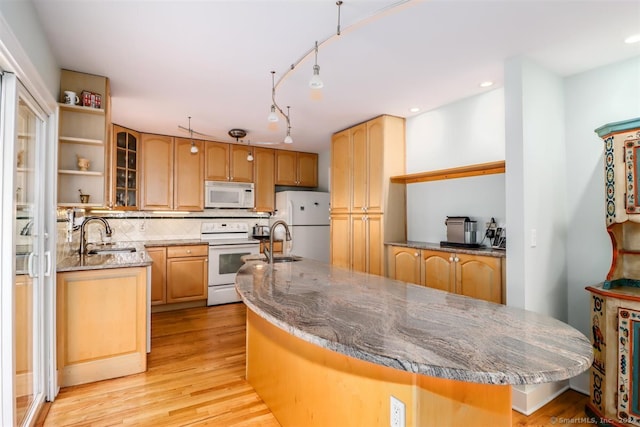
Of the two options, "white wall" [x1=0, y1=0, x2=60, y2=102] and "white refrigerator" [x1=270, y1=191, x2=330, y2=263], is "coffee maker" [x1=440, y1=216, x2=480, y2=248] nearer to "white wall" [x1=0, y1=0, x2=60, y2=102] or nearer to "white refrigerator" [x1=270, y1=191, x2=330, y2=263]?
A: "white refrigerator" [x1=270, y1=191, x2=330, y2=263]

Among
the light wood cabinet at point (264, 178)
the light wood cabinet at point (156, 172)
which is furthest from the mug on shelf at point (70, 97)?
the light wood cabinet at point (264, 178)

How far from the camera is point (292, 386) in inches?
70.7

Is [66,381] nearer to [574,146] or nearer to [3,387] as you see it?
[3,387]

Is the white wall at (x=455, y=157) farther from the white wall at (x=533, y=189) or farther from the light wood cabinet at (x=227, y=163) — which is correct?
the light wood cabinet at (x=227, y=163)

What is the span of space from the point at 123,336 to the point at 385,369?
7.46 feet

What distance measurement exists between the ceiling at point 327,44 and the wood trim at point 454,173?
679 mm

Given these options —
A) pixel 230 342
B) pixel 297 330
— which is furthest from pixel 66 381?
pixel 297 330

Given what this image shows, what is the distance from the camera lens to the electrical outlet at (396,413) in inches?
43.3

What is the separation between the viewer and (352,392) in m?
1.34

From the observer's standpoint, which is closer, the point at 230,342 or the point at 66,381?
the point at 66,381

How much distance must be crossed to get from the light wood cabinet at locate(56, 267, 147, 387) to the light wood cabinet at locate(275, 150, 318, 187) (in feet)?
10.2

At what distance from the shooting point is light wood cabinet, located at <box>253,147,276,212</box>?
5184 mm

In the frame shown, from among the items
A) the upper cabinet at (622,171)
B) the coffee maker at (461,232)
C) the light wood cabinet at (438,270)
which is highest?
the upper cabinet at (622,171)

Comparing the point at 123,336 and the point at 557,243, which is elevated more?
the point at 557,243
